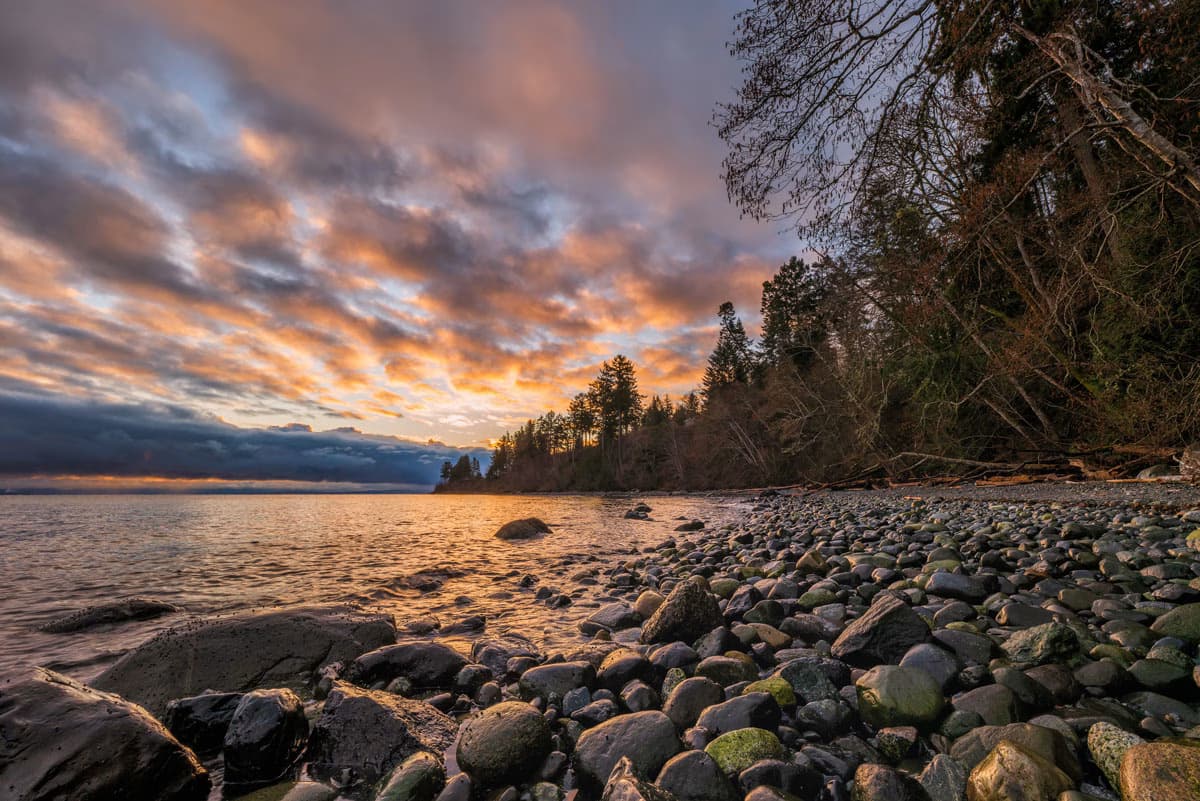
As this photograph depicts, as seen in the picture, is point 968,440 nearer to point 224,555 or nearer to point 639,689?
point 639,689

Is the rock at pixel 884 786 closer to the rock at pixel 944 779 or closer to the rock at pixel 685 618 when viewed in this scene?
the rock at pixel 944 779

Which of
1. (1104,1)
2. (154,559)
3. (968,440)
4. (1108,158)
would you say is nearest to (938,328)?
(968,440)

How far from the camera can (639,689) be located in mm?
2805

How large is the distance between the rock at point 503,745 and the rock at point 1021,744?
1.81m

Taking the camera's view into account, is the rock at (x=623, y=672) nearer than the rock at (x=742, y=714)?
No

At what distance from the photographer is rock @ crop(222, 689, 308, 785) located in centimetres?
235

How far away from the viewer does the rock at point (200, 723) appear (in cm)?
260

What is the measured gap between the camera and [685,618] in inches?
150

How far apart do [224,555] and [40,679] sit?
1150 centimetres

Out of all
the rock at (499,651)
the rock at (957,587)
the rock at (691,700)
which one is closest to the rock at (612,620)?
the rock at (499,651)

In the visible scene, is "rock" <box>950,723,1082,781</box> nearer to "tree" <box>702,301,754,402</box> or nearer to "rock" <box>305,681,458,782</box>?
"rock" <box>305,681,458,782</box>

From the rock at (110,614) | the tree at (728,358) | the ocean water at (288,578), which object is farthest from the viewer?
the tree at (728,358)

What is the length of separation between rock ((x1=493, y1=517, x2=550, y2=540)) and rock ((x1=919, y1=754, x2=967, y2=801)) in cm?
1285

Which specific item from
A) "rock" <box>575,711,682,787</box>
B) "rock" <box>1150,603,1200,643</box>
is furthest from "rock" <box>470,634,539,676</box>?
"rock" <box>1150,603,1200,643</box>
